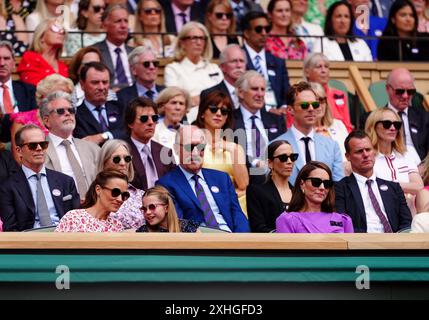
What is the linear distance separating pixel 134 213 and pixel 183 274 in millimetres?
2747

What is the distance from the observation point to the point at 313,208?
1134cm

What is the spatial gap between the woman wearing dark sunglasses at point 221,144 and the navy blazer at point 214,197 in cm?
46

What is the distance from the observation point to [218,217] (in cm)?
1209

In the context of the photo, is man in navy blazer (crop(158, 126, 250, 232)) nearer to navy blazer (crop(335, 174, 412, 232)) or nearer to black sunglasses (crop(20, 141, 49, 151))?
navy blazer (crop(335, 174, 412, 232))

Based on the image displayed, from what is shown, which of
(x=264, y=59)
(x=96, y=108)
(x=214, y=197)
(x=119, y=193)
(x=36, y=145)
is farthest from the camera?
(x=264, y=59)

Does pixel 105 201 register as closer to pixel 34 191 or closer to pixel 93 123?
pixel 34 191

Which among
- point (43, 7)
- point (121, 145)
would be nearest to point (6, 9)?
point (43, 7)

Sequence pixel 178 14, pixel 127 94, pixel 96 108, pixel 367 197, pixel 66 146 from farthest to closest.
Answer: pixel 178 14, pixel 127 94, pixel 96 108, pixel 66 146, pixel 367 197

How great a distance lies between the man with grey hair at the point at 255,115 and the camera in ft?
45.4

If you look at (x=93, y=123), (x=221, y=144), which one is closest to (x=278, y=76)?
(x=221, y=144)

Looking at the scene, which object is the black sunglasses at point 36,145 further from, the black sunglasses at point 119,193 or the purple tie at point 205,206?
the purple tie at point 205,206

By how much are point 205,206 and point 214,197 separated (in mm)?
124

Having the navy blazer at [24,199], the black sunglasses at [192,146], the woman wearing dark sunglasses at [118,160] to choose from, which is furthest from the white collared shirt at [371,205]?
the navy blazer at [24,199]

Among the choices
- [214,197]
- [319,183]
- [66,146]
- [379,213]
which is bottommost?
[379,213]
